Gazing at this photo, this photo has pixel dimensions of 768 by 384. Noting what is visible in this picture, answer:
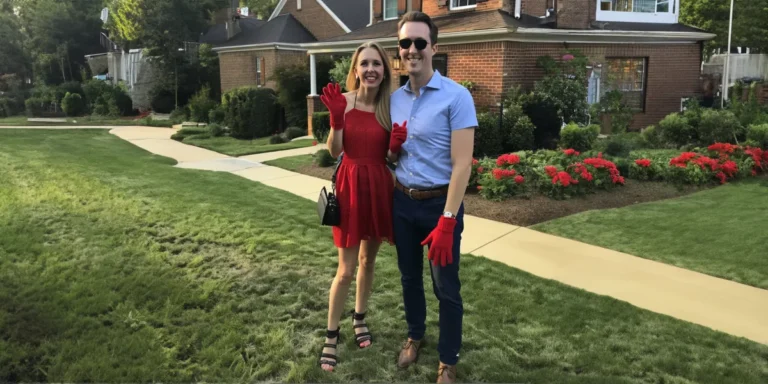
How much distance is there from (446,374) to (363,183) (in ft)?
3.72

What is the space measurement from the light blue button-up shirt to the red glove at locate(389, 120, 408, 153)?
2 cm

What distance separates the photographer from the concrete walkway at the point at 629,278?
418 centimetres

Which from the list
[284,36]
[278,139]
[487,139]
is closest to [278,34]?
[284,36]

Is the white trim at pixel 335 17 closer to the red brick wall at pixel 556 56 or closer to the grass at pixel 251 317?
the red brick wall at pixel 556 56

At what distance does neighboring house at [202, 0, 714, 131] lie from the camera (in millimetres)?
13102

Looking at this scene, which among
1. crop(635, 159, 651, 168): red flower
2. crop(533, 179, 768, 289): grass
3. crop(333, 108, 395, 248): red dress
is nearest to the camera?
crop(333, 108, 395, 248): red dress

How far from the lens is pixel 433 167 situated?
9.55 ft

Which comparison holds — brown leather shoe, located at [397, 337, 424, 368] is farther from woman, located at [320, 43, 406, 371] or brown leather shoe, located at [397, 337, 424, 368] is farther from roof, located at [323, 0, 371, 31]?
roof, located at [323, 0, 371, 31]

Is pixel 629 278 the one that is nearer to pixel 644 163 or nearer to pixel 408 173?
pixel 408 173

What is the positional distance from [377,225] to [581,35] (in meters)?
12.6

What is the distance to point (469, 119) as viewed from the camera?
110 inches

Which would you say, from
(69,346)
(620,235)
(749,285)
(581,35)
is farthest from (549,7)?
(69,346)

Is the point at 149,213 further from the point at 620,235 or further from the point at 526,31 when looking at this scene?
the point at 526,31

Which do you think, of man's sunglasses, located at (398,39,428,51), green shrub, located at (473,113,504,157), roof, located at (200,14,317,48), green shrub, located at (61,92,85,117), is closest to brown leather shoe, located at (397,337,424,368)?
man's sunglasses, located at (398,39,428,51)
